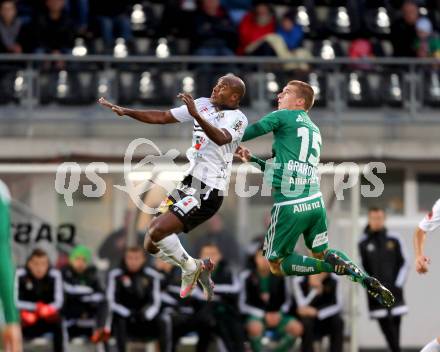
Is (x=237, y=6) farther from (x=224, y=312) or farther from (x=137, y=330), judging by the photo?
(x=137, y=330)

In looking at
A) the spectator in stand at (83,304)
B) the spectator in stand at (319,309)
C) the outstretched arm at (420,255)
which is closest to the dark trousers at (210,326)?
the spectator in stand at (319,309)

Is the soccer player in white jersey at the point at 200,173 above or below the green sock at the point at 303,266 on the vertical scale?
above

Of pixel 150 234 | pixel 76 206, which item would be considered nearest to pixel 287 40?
pixel 76 206

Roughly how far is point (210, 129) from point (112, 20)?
823 cm

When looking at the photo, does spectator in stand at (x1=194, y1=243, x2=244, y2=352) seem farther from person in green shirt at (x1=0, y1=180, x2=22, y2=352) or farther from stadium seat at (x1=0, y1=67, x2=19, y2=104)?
person in green shirt at (x1=0, y1=180, x2=22, y2=352)

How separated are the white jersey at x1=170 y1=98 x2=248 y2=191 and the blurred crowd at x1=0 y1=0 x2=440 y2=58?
7.04m

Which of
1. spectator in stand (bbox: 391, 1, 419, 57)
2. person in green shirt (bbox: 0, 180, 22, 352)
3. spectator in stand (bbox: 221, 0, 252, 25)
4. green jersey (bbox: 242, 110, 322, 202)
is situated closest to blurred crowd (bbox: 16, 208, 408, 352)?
spectator in stand (bbox: 391, 1, 419, 57)

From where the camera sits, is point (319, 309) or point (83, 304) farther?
point (319, 309)

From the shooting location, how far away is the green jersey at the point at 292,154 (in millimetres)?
12664

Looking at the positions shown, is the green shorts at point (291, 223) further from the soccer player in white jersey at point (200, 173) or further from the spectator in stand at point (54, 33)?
the spectator in stand at point (54, 33)

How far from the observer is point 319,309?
1742cm

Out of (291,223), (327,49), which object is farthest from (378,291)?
(327,49)

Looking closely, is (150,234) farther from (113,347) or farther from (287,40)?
(287,40)

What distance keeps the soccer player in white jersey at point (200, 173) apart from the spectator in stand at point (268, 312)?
437cm
